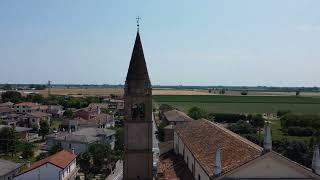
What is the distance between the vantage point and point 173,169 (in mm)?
34250

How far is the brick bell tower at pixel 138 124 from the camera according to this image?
87.1ft

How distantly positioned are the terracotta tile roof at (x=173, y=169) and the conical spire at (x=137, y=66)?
827 cm

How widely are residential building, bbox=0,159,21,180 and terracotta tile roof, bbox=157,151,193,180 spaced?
15.5m

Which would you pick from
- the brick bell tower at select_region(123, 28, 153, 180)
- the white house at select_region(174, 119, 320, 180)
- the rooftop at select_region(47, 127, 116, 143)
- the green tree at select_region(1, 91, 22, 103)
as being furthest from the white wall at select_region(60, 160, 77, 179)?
the green tree at select_region(1, 91, 22, 103)

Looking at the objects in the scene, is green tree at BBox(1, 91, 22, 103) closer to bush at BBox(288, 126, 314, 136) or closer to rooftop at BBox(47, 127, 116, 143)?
rooftop at BBox(47, 127, 116, 143)

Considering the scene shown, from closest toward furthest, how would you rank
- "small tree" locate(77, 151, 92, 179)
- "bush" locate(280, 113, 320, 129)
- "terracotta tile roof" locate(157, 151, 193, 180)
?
1. "terracotta tile roof" locate(157, 151, 193, 180)
2. "small tree" locate(77, 151, 92, 179)
3. "bush" locate(280, 113, 320, 129)

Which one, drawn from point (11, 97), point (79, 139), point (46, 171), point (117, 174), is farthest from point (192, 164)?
point (11, 97)

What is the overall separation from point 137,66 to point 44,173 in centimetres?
2116

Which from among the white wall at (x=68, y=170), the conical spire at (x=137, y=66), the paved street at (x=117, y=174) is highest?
the conical spire at (x=137, y=66)

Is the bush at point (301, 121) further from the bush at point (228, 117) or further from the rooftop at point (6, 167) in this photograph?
the rooftop at point (6, 167)

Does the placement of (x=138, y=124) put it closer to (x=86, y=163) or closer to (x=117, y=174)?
(x=86, y=163)

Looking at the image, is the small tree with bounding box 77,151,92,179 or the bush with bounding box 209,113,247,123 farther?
the bush with bounding box 209,113,247,123

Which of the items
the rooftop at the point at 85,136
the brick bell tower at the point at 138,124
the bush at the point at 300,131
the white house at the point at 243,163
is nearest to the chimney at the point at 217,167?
the white house at the point at 243,163

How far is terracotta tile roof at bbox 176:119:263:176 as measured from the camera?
75.5ft
